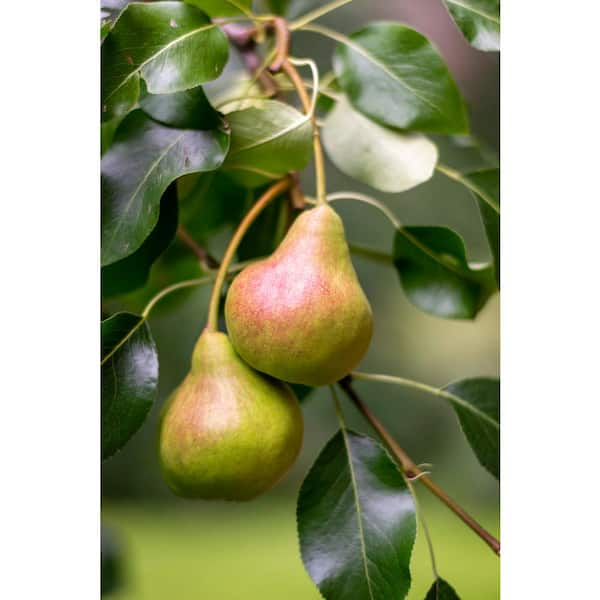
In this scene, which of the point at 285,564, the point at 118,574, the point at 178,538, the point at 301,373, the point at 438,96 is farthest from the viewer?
the point at 178,538

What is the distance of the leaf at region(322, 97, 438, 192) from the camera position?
588mm

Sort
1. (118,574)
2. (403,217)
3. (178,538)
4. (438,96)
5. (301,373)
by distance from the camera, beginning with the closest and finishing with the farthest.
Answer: (301,373) → (438,96) → (118,574) → (403,217) → (178,538)

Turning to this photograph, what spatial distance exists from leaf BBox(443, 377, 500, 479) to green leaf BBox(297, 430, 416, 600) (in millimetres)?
98

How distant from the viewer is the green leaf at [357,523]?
1.68 feet

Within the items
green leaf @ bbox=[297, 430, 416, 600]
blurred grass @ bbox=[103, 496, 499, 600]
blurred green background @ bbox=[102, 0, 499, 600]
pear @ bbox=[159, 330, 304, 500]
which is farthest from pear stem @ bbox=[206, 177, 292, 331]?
blurred grass @ bbox=[103, 496, 499, 600]

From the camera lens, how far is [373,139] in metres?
0.61

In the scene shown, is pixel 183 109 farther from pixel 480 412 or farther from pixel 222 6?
pixel 480 412

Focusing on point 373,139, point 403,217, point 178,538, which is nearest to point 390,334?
point 403,217

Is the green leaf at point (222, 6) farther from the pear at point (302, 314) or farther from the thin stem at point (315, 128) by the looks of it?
the pear at point (302, 314)

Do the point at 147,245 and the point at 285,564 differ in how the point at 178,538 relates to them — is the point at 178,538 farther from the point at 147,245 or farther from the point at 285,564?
the point at 147,245

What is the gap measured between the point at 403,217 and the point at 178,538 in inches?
38.3

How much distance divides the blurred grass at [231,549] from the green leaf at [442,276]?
87 centimetres

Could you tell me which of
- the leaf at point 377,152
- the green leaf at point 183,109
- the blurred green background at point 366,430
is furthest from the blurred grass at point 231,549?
the green leaf at point 183,109
